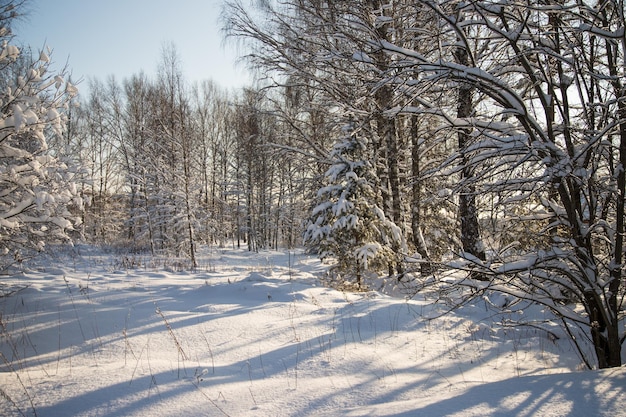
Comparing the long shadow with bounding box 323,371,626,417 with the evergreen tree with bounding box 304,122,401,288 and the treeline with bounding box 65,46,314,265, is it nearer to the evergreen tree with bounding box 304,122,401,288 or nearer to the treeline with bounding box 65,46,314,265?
the evergreen tree with bounding box 304,122,401,288

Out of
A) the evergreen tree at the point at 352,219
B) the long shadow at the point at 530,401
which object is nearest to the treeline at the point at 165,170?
the evergreen tree at the point at 352,219

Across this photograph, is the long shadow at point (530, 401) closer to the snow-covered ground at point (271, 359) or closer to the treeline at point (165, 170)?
the snow-covered ground at point (271, 359)

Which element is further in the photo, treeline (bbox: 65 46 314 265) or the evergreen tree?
treeline (bbox: 65 46 314 265)

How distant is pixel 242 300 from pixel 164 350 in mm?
2088

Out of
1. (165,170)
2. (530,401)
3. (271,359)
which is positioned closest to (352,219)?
(271,359)

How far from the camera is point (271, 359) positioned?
10.4ft

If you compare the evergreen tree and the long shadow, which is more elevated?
the evergreen tree

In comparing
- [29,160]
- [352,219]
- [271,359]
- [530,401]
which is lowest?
[271,359]

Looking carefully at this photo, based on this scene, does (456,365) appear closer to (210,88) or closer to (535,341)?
(535,341)

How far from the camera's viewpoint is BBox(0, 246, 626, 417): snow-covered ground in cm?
217

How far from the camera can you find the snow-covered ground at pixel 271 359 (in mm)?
2170

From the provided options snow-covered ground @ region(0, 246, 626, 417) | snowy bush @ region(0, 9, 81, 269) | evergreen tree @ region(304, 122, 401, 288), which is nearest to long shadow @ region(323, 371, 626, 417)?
snow-covered ground @ region(0, 246, 626, 417)

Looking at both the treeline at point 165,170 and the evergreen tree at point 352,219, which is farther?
the treeline at point 165,170

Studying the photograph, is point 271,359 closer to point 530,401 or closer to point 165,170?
point 530,401
